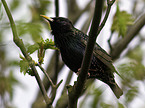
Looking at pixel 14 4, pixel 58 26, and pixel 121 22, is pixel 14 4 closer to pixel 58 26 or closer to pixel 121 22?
pixel 58 26

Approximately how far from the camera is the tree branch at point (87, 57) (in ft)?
8.23

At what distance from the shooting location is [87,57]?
2975mm

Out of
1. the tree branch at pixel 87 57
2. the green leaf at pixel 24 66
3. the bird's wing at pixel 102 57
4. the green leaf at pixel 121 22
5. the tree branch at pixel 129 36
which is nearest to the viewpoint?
the tree branch at pixel 87 57

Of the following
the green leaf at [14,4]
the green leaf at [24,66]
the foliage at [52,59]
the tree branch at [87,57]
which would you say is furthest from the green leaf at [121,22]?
the green leaf at [14,4]

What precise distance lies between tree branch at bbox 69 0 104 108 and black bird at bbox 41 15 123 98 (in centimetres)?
100

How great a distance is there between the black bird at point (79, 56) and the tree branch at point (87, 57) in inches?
39.3

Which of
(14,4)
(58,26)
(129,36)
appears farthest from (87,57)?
(14,4)

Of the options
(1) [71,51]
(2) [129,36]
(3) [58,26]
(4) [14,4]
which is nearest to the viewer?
(1) [71,51]

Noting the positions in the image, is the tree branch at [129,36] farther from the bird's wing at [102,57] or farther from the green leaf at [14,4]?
the green leaf at [14,4]

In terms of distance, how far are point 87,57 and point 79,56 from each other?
1359mm

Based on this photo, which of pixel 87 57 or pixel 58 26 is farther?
pixel 58 26

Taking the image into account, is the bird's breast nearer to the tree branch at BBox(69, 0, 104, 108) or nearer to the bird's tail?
the bird's tail

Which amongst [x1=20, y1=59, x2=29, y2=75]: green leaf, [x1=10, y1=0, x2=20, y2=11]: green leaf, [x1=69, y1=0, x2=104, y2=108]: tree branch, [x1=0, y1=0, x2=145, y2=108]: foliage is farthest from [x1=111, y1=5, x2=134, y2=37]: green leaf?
[x1=10, y1=0, x2=20, y2=11]: green leaf

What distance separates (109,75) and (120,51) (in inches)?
42.4
